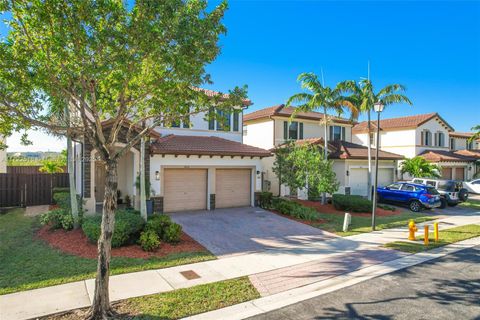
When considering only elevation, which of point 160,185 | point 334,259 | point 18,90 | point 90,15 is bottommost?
point 334,259

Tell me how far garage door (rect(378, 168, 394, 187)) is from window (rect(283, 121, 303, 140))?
789cm

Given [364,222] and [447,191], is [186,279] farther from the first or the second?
[447,191]

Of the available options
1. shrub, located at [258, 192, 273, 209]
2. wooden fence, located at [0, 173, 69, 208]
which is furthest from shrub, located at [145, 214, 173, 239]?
wooden fence, located at [0, 173, 69, 208]

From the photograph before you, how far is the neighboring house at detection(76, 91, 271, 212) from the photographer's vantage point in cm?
1472

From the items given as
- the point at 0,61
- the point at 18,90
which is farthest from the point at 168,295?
the point at 0,61

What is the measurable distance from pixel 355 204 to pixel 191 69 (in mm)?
15081

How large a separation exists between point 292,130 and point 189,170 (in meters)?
11.3

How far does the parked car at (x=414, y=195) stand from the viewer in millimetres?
19203

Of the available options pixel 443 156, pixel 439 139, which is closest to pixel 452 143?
pixel 439 139

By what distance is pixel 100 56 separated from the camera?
596cm

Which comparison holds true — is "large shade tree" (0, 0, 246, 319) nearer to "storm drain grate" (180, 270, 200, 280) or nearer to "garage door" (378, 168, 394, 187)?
"storm drain grate" (180, 270, 200, 280)

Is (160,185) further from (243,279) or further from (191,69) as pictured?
(191,69)

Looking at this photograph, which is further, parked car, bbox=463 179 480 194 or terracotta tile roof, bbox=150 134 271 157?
parked car, bbox=463 179 480 194

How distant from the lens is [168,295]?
6551 mm
